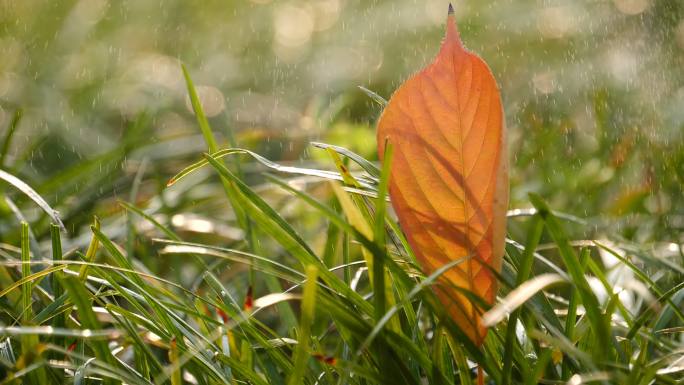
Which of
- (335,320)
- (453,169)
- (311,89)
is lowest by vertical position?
(311,89)

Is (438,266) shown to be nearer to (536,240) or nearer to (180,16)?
(536,240)

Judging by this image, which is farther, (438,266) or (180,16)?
(180,16)

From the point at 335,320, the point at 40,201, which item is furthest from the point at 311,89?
the point at 335,320

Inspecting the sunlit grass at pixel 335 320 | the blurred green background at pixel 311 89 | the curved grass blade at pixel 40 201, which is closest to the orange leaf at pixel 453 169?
the sunlit grass at pixel 335 320

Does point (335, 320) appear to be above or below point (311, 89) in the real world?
above

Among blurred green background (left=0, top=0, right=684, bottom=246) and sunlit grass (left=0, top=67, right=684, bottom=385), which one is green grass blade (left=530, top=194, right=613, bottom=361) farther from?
blurred green background (left=0, top=0, right=684, bottom=246)

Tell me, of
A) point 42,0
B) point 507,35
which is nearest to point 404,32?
point 507,35

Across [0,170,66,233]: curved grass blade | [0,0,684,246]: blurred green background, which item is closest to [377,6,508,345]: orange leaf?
[0,170,66,233]: curved grass blade

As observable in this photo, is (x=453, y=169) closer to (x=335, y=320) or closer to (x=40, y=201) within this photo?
(x=335, y=320)
